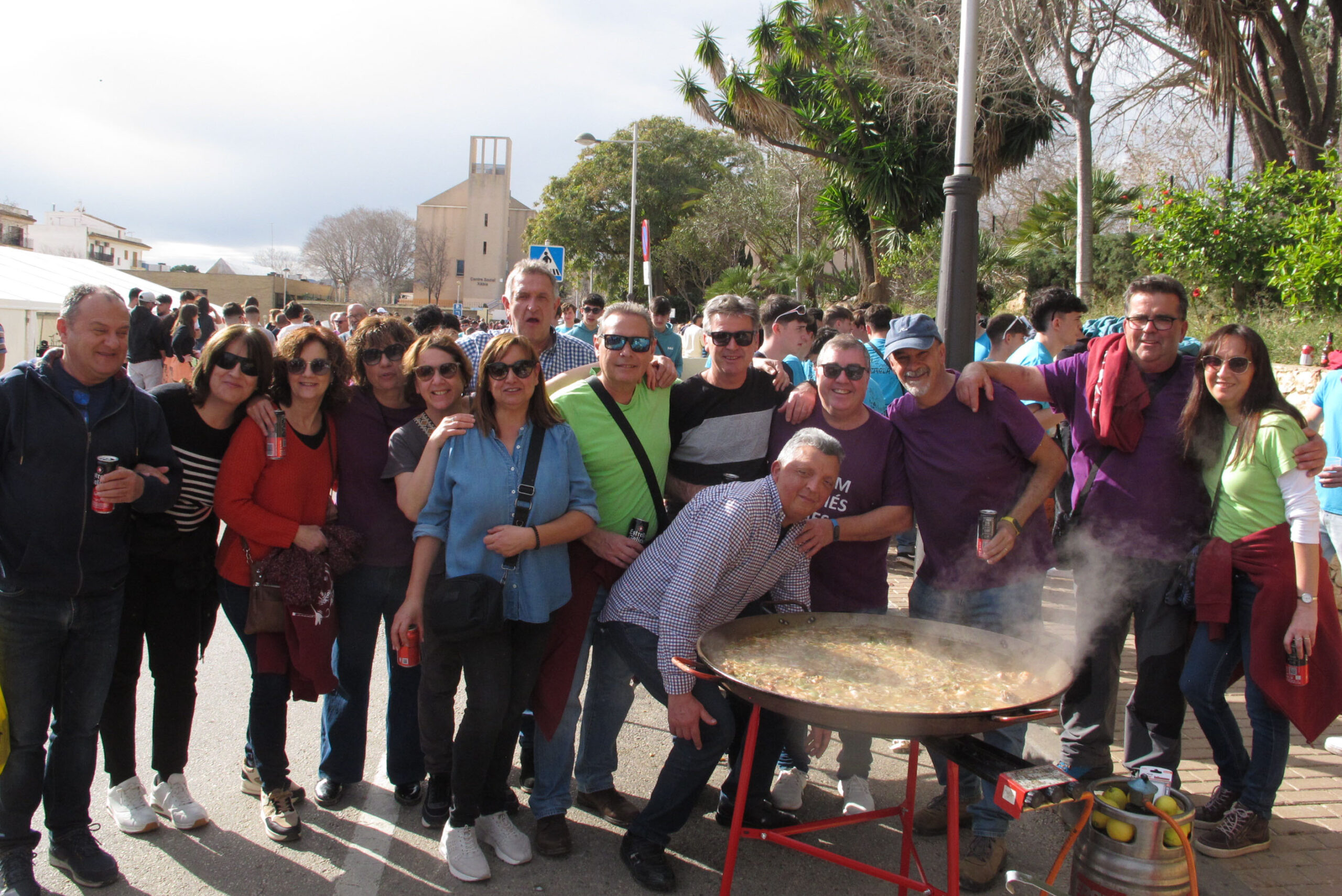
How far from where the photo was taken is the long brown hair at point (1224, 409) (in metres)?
3.34

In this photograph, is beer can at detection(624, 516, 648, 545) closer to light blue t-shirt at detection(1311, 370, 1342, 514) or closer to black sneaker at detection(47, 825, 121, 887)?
black sneaker at detection(47, 825, 121, 887)

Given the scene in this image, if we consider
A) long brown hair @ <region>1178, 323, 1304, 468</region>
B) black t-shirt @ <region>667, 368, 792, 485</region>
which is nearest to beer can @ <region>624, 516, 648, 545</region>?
black t-shirt @ <region>667, 368, 792, 485</region>

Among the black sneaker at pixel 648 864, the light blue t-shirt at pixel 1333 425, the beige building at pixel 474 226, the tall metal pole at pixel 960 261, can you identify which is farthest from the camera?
the beige building at pixel 474 226

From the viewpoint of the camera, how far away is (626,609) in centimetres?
337

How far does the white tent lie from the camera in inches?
591

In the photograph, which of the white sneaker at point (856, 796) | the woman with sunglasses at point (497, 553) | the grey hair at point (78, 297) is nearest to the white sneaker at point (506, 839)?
the woman with sunglasses at point (497, 553)

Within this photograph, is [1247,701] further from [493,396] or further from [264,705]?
[264,705]

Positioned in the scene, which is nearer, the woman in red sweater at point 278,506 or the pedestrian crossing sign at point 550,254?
the woman in red sweater at point 278,506

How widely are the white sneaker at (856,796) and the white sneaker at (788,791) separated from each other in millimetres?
188

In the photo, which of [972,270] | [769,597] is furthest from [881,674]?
[972,270]

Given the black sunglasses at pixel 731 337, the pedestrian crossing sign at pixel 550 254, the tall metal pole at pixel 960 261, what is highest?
the pedestrian crossing sign at pixel 550 254

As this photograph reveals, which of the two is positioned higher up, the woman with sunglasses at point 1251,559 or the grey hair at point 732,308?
the grey hair at point 732,308

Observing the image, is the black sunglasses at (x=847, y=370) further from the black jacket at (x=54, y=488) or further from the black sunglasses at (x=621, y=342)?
the black jacket at (x=54, y=488)

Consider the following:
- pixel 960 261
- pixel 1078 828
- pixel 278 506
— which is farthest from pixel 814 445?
pixel 960 261
